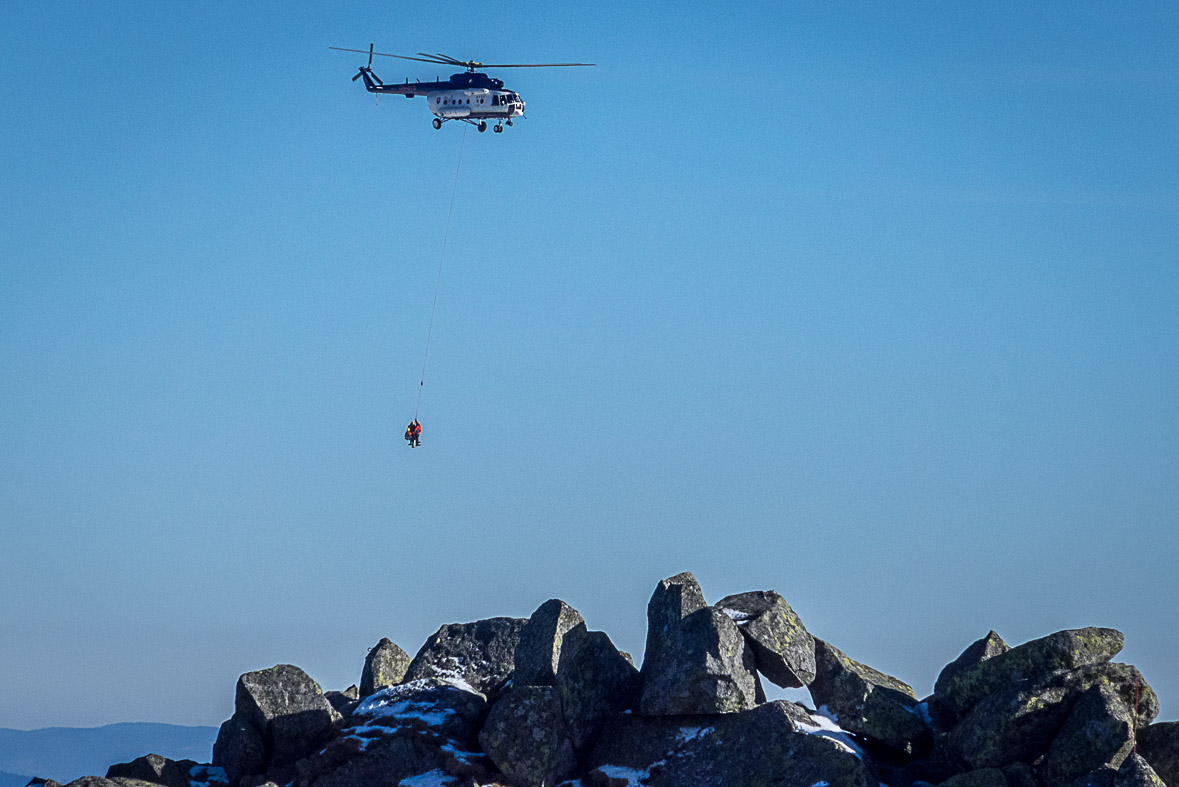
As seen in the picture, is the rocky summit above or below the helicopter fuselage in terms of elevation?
below

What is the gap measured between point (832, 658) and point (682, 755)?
28.5 feet

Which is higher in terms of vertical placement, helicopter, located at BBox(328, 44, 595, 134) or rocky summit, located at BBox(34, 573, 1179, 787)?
helicopter, located at BBox(328, 44, 595, 134)

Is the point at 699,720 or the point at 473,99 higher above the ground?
the point at 473,99

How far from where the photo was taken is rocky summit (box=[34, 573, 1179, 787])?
49.9 metres

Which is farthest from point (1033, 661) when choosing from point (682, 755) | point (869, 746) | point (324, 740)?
point (324, 740)

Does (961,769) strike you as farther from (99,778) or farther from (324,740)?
(99,778)

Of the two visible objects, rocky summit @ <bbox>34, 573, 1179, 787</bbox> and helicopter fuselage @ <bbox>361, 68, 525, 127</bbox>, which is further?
helicopter fuselage @ <bbox>361, 68, 525, 127</bbox>

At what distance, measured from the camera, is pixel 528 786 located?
52375mm

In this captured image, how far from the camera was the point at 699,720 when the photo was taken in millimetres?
53500

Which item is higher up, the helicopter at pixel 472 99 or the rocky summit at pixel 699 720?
the helicopter at pixel 472 99

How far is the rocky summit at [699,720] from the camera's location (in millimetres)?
49906

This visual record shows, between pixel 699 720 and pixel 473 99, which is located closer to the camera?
pixel 699 720

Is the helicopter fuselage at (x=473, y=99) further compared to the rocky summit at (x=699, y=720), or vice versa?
the helicopter fuselage at (x=473, y=99)

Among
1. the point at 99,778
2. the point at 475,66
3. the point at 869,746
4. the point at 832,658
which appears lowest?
the point at 99,778
